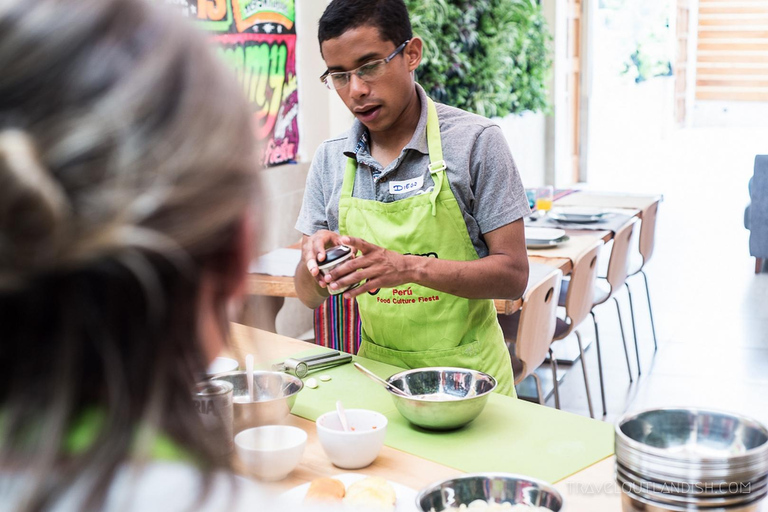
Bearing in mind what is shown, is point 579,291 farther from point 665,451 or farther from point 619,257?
point 665,451

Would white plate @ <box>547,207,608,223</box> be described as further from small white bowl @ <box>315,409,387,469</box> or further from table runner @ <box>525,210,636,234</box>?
small white bowl @ <box>315,409,387,469</box>

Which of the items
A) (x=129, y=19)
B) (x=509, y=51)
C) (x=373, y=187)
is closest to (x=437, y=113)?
(x=373, y=187)

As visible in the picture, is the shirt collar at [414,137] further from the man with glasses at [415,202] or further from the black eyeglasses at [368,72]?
the black eyeglasses at [368,72]

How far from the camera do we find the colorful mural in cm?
417

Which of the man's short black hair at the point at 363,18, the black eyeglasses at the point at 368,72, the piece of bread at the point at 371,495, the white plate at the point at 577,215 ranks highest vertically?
the man's short black hair at the point at 363,18

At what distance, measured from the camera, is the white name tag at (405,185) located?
209cm

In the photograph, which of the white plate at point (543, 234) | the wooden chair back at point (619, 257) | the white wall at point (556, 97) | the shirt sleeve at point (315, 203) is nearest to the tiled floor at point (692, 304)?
the wooden chair back at point (619, 257)

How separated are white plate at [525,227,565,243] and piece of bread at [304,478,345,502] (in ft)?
8.55

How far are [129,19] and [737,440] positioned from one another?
1.04 m

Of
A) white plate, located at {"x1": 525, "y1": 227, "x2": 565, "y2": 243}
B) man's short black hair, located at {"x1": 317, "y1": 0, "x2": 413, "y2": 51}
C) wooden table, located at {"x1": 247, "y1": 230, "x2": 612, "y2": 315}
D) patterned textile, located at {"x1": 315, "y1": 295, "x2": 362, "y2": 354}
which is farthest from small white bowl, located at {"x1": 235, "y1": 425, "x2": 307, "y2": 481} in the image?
white plate, located at {"x1": 525, "y1": 227, "x2": 565, "y2": 243}

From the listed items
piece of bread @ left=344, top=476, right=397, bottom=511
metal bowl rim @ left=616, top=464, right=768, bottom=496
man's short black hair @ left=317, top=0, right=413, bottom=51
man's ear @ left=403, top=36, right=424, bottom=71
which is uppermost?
man's short black hair @ left=317, top=0, right=413, bottom=51

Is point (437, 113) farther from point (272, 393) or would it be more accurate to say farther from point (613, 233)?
point (613, 233)

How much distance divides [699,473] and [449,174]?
112cm

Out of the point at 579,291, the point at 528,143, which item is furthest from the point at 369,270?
the point at 528,143
